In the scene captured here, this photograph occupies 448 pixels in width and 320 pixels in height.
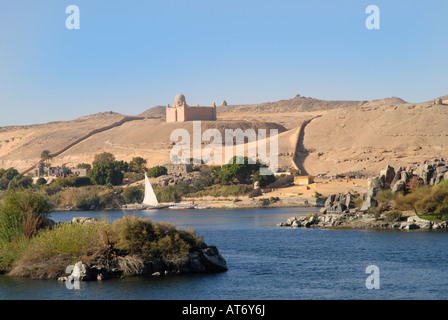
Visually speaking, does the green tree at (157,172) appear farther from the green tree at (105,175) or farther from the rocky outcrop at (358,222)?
the rocky outcrop at (358,222)

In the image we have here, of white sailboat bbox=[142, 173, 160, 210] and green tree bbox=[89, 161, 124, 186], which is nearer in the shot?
white sailboat bbox=[142, 173, 160, 210]

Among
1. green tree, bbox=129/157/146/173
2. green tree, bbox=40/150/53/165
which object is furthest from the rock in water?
green tree, bbox=40/150/53/165

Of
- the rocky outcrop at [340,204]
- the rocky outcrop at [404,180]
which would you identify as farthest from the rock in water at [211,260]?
the rocky outcrop at [340,204]

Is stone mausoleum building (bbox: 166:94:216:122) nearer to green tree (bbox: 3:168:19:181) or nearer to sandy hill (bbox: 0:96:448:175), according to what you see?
sandy hill (bbox: 0:96:448:175)

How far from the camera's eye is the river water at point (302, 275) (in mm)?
19594

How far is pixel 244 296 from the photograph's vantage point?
19406mm

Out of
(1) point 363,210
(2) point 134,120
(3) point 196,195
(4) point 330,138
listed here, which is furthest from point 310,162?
(2) point 134,120

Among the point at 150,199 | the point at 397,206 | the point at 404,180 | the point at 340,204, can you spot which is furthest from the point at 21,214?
the point at 150,199

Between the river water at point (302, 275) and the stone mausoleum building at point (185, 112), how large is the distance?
277 ft

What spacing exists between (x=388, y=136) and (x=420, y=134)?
4.16 meters

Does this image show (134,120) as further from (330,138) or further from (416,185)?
(416,185)

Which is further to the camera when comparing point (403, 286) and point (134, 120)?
point (134, 120)

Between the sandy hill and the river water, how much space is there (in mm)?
47404

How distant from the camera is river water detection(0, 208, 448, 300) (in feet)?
64.3
